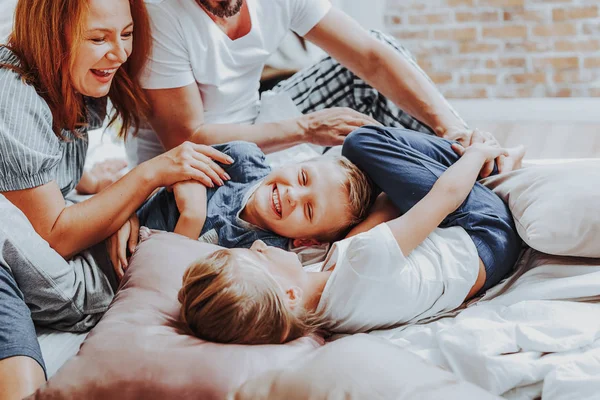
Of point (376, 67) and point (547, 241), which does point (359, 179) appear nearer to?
point (547, 241)

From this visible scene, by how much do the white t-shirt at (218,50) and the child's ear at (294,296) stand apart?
71 centimetres

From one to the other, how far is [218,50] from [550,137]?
1.67m

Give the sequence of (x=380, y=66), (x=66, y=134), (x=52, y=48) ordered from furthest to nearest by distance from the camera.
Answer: (x=380, y=66) < (x=66, y=134) < (x=52, y=48)

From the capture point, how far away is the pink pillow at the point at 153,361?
41.4 inches

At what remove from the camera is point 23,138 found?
1411 millimetres

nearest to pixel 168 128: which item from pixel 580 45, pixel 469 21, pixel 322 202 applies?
pixel 322 202

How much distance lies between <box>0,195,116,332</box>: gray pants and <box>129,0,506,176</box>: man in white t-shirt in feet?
1.57

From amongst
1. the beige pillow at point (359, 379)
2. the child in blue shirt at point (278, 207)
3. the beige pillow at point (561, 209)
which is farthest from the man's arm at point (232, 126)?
the beige pillow at point (359, 379)

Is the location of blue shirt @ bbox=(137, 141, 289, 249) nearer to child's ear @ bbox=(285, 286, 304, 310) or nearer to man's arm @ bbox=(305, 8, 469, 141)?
child's ear @ bbox=(285, 286, 304, 310)

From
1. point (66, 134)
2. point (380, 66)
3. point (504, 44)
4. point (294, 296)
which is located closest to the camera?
point (294, 296)

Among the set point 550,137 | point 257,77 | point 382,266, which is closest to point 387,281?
point 382,266

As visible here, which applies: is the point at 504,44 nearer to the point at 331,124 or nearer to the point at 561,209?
the point at 331,124

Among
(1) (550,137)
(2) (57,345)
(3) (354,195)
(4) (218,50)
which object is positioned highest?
(4) (218,50)

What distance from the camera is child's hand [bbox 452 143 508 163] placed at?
5.04 ft
